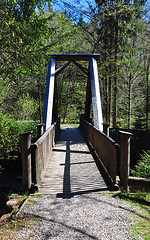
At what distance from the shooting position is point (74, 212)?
282 cm

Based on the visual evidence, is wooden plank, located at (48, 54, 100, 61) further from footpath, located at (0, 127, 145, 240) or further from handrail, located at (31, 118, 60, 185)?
footpath, located at (0, 127, 145, 240)

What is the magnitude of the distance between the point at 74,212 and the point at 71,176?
1.59 meters

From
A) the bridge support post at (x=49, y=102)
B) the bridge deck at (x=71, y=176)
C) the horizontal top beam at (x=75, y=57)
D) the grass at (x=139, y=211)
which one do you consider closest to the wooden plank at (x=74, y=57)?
the horizontal top beam at (x=75, y=57)

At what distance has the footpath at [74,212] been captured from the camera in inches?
91.2

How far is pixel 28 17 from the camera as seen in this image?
5.16 meters

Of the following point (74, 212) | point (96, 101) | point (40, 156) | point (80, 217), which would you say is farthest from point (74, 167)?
point (96, 101)

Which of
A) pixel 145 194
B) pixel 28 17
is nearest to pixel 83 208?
pixel 145 194

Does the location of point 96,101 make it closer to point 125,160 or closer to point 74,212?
point 125,160

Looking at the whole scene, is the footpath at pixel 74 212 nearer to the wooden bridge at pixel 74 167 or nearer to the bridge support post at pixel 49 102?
the wooden bridge at pixel 74 167

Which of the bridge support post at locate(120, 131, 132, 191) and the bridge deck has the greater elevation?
the bridge support post at locate(120, 131, 132, 191)

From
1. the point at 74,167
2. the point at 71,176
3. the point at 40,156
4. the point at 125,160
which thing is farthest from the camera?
the point at 74,167

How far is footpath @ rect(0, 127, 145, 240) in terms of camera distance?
2.32 meters

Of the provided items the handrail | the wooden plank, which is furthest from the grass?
the wooden plank

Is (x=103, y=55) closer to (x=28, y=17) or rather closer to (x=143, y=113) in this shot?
(x=143, y=113)
